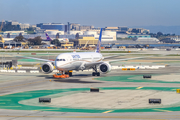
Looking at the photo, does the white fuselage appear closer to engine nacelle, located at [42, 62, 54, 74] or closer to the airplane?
the airplane

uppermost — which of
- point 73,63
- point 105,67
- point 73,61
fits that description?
point 73,61

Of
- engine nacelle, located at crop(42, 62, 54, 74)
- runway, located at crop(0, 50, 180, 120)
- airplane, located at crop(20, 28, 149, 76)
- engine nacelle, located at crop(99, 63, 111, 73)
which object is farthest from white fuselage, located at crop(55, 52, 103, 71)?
runway, located at crop(0, 50, 180, 120)

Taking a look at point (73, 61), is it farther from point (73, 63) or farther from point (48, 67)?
point (48, 67)

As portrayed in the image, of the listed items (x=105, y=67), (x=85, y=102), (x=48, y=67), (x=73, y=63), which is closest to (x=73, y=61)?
(x=73, y=63)

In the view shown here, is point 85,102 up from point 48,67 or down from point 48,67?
down

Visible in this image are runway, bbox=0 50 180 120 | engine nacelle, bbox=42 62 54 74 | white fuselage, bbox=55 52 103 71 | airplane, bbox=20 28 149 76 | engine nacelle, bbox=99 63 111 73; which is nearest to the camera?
runway, bbox=0 50 180 120

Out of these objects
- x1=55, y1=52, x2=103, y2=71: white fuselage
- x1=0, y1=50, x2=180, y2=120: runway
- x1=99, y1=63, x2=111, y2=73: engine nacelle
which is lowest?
x1=0, y1=50, x2=180, y2=120: runway

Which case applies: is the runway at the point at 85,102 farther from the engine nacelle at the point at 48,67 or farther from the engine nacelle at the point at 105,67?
the engine nacelle at the point at 105,67

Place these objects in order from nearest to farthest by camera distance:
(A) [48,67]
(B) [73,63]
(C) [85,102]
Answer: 1. (C) [85,102]
2. (B) [73,63]
3. (A) [48,67]

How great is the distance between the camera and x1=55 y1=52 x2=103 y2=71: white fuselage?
65.4 m

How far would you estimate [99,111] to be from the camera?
3447 cm

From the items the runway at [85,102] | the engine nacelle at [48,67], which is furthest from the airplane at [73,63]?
the runway at [85,102]

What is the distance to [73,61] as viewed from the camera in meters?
67.3

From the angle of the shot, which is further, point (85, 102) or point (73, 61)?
point (73, 61)
